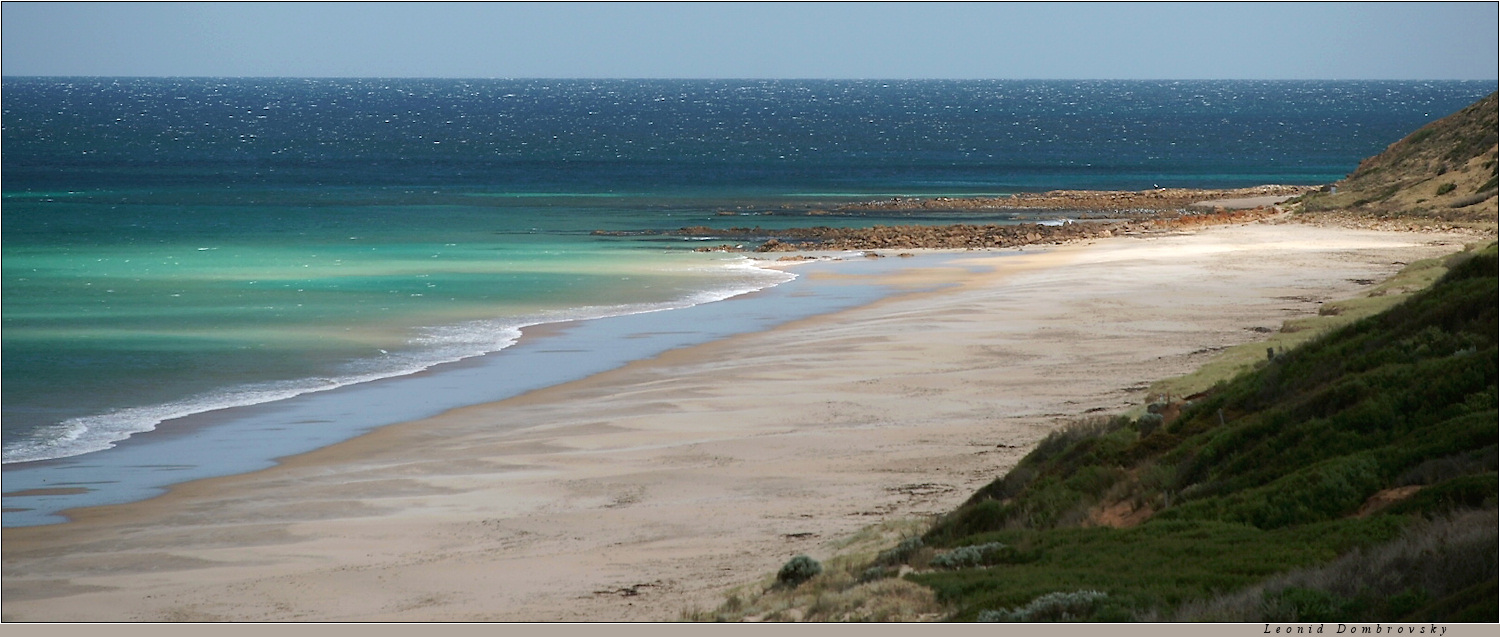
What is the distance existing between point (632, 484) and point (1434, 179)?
39.6 metres

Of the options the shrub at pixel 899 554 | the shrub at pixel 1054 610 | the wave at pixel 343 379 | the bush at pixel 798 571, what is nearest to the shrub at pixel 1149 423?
the shrub at pixel 899 554

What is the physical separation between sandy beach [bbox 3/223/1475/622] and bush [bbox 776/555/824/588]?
0.56 m

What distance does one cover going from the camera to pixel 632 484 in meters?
15.8

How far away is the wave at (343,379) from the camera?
19.4 m

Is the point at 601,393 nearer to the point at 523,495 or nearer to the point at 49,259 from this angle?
the point at 523,495

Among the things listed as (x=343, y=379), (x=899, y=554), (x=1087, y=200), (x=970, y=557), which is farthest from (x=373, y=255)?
(x=970, y=557)

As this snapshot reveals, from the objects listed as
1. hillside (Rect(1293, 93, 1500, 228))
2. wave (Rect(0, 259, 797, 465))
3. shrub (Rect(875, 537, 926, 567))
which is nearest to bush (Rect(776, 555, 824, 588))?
shrub (Rect(875, 537, 926, 567))

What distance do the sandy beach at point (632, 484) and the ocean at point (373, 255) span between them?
4.83ft

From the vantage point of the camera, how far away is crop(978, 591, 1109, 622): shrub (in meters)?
8.69

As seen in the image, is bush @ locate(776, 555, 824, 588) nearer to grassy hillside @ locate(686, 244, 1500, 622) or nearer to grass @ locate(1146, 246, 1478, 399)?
grassy hillside @ locate(686, 244, 1500, 622)

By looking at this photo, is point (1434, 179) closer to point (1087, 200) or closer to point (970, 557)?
point (1087, 200)

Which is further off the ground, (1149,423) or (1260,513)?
(1260,513)
